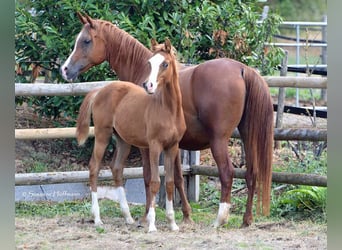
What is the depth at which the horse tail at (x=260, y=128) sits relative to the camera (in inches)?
193

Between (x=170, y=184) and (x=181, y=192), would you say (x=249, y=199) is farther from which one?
(x=170, y=184)

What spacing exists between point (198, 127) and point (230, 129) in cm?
29

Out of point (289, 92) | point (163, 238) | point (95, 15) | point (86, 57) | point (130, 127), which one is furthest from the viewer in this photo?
point (289, 92)

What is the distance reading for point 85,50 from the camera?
5.34 meters

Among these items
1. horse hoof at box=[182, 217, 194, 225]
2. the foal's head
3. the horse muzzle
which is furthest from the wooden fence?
the horse muzzle

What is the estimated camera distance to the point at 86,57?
5348 mm

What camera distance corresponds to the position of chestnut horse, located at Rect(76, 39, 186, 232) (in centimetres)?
453

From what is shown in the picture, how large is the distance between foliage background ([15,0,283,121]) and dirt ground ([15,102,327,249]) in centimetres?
198

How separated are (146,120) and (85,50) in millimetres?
1025

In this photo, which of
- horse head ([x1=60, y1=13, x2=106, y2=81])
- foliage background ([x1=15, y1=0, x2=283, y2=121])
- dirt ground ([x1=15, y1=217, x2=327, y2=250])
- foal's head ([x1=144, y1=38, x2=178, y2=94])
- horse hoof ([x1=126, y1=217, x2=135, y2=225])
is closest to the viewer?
dirt ground ([x1=15, y1=217, x2=327, y2=250])

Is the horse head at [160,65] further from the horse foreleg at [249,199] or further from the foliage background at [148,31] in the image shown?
the foliage background at [148,31]

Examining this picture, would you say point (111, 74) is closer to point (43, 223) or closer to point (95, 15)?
point (95, 15)

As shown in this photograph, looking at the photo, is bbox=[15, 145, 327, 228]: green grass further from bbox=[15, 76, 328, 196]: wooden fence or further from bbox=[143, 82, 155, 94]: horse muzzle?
bbox=[143, 82, 155, 94]: horse muzzle

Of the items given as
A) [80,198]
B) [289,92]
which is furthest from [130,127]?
[289,92]
